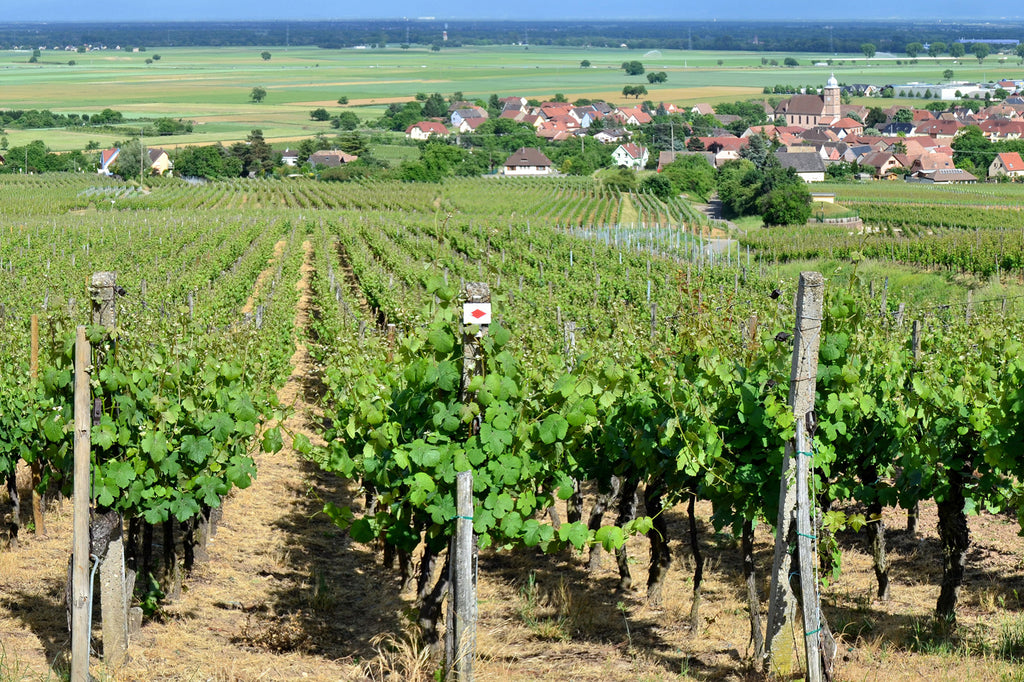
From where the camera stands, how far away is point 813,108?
15212 cm

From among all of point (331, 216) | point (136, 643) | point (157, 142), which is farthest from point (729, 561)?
point (157, 142)

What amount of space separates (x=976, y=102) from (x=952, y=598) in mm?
169297

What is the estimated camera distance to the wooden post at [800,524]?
6152 millimetres

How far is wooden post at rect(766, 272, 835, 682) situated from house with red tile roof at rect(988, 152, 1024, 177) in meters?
95.0

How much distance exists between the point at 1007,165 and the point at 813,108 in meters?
61.3

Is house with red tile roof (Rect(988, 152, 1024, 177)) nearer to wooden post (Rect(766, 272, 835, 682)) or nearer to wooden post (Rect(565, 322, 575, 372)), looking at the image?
wooden post (Rect(565, 322, 575, 372))

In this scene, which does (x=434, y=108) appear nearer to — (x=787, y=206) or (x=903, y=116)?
(x=903, y=116)

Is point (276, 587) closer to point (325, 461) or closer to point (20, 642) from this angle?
point (325, 461)

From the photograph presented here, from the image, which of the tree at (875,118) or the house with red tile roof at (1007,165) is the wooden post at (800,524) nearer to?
the house with red tile roof at (1007,165)

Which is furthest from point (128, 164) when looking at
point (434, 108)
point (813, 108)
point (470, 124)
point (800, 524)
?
point (813, 108)

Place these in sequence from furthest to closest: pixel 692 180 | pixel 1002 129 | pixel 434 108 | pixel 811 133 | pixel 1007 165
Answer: pixel 434 108 < pixel 1002 129 < pixel 811 133 < pixel 1007 165 < pixel 692 180

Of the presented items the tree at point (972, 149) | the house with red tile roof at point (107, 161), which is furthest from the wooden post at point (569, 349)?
the tree at point (972, 149)

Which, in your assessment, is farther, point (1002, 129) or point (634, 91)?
point (634, 91)

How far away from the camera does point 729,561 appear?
31.1 feet
